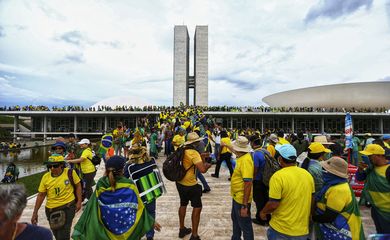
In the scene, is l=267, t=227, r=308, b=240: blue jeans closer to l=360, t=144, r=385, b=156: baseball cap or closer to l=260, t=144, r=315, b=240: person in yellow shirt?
l=260, t=144, r=315, b=240: person in yellow shirt

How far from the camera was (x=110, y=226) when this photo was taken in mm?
2152

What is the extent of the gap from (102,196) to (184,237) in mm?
1826

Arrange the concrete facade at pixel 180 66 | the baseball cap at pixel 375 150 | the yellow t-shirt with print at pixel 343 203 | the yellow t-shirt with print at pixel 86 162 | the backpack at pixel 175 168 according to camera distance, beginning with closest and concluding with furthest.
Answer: the yellow t-shirt with print at pixel 343 203 < the baseball cap at pixel 375 150 < the backpack at pixel 175 168 < the yellow t-shirt with print at pixel 86 162 < the concrete facade at pixel 180 66

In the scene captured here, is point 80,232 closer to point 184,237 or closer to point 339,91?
point 184,237

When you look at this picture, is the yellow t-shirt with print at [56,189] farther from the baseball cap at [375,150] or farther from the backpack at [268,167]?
the baseball cap at [375,150]

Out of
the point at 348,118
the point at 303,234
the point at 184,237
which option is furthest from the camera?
the point at 348,118

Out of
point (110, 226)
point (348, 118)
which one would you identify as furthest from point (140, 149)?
point (348, 118)

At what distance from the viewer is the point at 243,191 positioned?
9.13ft

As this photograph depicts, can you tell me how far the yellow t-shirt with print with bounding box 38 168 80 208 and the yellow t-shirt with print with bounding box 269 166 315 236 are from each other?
2477mm

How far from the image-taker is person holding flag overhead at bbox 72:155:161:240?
7.03ft

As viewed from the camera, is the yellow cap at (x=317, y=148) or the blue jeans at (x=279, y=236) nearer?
the blue jeans at (x=279, y=236)

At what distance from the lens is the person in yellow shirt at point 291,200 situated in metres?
2.12

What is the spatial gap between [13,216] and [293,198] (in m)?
2.11

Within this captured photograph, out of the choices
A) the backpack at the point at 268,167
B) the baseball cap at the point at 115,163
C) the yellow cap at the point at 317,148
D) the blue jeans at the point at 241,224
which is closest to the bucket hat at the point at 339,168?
the yellow cap at the point at 317,148
